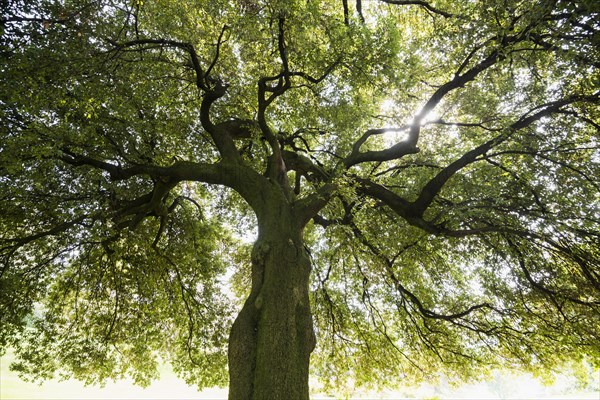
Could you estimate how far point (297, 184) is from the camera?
1060 centimetres

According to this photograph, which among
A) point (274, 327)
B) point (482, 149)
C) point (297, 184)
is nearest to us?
point (274, 327)

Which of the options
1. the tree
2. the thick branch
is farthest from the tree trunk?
the thick branch

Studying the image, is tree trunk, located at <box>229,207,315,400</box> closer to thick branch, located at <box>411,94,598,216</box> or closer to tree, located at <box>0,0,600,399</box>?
tree, located at <box>0,0,600,399</box>

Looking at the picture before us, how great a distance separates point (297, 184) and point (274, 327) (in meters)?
6.12

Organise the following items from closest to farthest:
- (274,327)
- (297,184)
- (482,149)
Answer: (274,327)
(482,149)
(297,184)

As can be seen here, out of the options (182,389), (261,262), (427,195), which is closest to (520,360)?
(427,195)

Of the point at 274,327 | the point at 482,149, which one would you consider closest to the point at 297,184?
the point at 482,149

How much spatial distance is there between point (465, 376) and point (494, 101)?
947 cm

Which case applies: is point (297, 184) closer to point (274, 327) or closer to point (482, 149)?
point (482, 149)

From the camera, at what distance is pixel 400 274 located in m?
11.1

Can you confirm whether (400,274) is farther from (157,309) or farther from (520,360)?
(157,309)

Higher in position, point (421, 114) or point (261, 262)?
point (421, 114)

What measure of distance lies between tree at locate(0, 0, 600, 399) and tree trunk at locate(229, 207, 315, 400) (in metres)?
0.04

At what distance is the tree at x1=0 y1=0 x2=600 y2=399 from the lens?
249 inches
